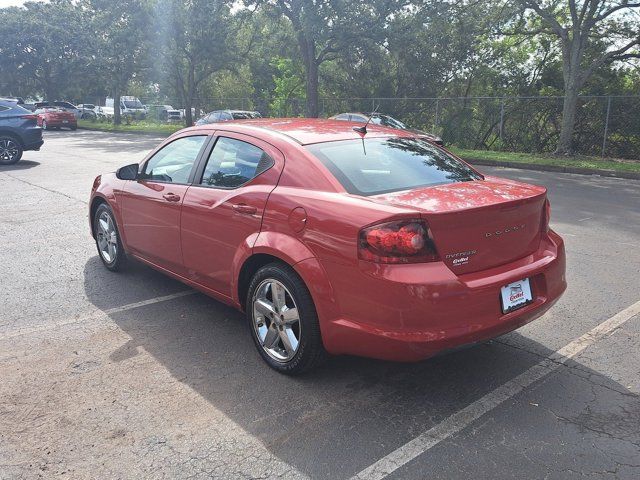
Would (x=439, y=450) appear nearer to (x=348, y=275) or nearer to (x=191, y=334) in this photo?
(x=348, y=275)

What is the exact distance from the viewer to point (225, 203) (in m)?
4.00

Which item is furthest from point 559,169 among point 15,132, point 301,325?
point 15,132

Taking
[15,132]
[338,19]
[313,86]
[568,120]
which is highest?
[338,19]

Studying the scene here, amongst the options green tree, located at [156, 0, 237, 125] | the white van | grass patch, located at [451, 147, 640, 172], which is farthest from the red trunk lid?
the white van

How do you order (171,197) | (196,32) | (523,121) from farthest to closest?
(196,32), (523,121), (171,197)

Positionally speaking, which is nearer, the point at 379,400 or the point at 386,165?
the point at 379,400

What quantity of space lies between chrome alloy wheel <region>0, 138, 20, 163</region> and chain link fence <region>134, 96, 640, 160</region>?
1159 cm

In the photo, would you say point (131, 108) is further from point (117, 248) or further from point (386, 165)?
point (386, 165)

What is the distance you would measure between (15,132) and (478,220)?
15832 millimetres

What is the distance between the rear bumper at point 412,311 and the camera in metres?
2.96

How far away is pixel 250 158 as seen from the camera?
13.3 ft

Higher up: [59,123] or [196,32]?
[196,32]

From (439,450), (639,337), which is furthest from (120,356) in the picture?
(639,337)

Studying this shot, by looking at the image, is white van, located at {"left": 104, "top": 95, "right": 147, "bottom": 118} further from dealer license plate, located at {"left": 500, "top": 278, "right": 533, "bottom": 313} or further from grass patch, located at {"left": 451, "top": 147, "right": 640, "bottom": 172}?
dealer license plate, located at {"left": 500, "top": 278, "right": 533, "bottom": 313}
